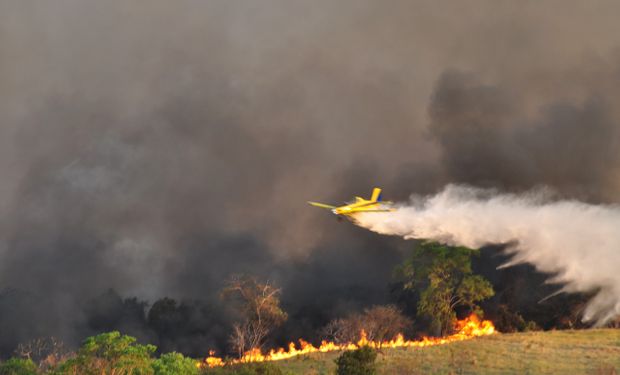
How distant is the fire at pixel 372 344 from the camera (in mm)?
90062

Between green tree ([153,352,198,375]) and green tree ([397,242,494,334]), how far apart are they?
170 feet

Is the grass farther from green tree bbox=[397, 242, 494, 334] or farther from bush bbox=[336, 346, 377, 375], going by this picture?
green tree bbox=[397, 242, 494, 334]

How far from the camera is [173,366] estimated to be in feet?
207

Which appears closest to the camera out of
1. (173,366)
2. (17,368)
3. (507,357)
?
(173,366)

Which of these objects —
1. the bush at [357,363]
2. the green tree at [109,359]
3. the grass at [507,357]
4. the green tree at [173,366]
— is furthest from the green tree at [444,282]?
the green tree at [109,359]

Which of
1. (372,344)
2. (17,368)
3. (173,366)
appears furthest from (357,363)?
(17,368)

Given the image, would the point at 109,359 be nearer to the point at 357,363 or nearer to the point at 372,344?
the point at 357,363

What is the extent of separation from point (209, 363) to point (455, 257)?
→ 146 feet

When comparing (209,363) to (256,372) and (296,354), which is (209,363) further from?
(256,372)

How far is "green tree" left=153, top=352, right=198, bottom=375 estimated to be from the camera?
203 feet

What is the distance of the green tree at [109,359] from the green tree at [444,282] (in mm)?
56274

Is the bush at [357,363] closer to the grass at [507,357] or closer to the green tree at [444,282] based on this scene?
A: the grass at [507,357]

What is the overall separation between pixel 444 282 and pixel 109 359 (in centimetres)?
6222

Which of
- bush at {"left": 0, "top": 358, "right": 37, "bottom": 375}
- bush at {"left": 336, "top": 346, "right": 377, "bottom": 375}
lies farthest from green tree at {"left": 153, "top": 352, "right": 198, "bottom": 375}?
bush at {"left": 0, "top": 358, "right": 37, "bottom": 375}
